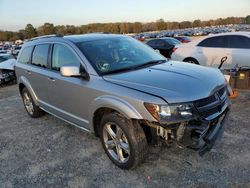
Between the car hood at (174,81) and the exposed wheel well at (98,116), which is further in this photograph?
the exposed wheel well at (98,116)

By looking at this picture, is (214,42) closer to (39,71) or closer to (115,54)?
(115,54)

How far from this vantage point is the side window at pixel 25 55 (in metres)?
5.96

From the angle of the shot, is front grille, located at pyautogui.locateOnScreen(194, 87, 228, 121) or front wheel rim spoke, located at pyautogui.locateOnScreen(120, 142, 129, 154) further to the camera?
front wheel rim spoke, located at pyautogui.locateOnScreen(120, 142, 129, 154)

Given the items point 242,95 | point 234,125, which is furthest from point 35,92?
point 242,95

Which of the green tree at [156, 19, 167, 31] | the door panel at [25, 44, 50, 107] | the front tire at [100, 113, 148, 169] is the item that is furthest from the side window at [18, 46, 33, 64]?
the green tree at [156, 19, 167, 31]

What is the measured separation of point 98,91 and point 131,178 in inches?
48.9

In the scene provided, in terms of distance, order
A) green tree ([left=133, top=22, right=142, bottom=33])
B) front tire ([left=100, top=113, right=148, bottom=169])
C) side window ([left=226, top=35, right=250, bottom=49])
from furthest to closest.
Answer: green tree ([left=133, top=22, right=142, bottom=33]) → side window ([left=226, top=35, right=250, bottom=49]) → front tire ([left=100, top=113, right=148, bottom=169])

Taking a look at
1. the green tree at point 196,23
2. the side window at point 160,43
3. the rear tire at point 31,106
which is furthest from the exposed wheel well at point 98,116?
the green tree at point 196,23

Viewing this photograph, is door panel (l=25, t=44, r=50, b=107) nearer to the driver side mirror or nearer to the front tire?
the driver side mirror

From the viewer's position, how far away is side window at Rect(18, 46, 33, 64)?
596 cm

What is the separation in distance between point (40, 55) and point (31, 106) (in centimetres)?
144

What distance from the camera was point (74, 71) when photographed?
3906 mm

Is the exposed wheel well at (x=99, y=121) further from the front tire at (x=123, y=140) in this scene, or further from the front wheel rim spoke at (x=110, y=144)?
the front wheel rim spoke at (x=110, y=144)

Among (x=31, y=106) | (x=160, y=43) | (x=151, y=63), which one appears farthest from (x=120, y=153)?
(x=160, y=43)
